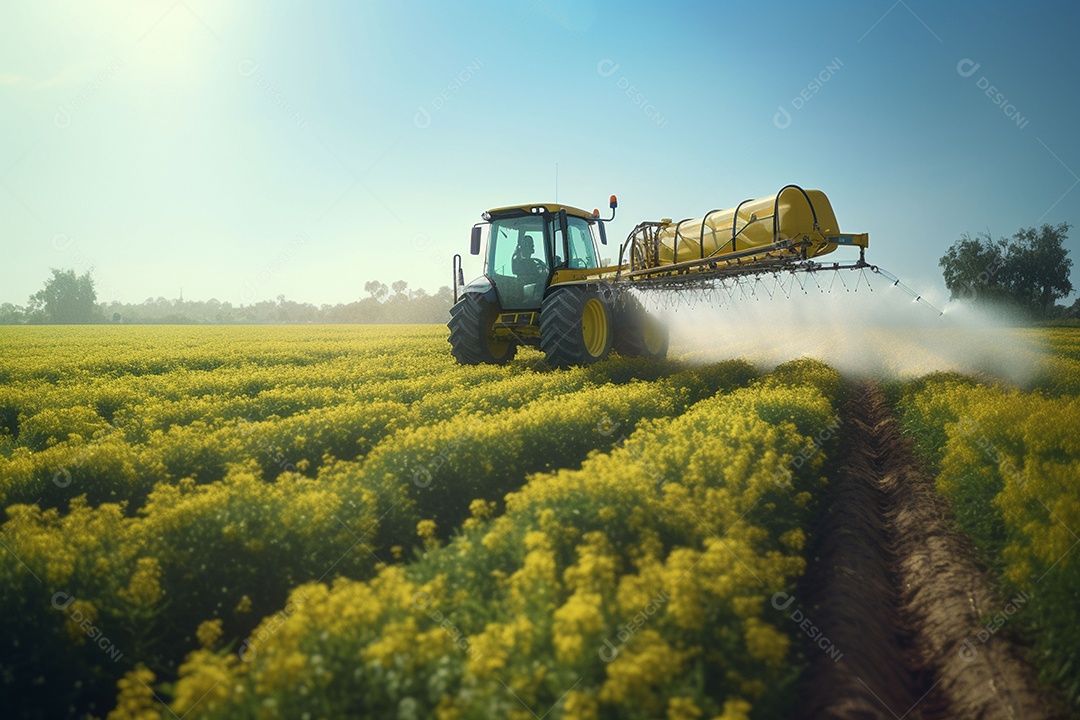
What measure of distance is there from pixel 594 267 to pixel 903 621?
31.4 feet

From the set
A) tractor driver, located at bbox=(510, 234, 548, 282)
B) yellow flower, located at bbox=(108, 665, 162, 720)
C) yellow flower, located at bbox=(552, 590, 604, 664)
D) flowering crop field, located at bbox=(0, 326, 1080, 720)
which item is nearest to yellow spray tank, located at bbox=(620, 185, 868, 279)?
tractor driver, located at bbox=(510, 234, 548, 282)

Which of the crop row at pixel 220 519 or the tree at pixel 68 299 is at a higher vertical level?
the tree at pixel 68 299

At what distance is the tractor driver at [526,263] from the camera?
12297 millimetres

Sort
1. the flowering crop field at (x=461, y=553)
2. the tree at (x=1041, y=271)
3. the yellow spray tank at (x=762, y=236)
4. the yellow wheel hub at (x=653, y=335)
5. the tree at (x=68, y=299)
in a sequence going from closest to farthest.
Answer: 1. the flowering crop field at (x=461, y=553)
2. the yellow spray tank at (x=762, y=236)
3. the yellow wheel hub at (x=653, y=335)
4. the tree at (x=1041, y=271)
5. the tree at (x=68, y=299)

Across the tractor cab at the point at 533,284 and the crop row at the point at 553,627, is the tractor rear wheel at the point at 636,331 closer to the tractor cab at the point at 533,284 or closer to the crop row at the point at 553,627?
the tractor cab at the point at 533,284

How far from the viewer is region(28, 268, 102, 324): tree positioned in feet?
267

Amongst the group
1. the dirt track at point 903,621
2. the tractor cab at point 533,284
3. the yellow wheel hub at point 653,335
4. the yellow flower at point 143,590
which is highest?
the tractor cab at point 533,284

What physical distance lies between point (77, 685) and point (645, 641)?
3.55m

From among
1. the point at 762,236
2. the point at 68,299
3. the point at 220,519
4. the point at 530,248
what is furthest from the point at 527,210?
the point at 68,299

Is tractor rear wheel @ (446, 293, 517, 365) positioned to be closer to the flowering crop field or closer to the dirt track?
the flowering crop field

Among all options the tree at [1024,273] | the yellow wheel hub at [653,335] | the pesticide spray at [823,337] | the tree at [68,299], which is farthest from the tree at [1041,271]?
the tree at [68,299]

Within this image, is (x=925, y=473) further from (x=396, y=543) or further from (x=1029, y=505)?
(x=396, y=543)

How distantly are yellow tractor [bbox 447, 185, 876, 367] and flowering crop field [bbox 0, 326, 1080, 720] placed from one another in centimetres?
249

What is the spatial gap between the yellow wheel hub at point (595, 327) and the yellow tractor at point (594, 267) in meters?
0.02
